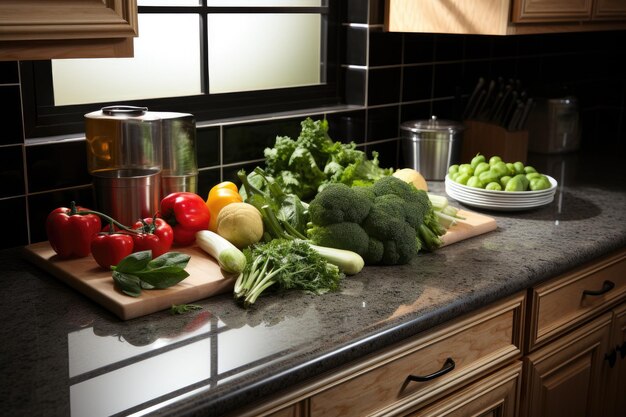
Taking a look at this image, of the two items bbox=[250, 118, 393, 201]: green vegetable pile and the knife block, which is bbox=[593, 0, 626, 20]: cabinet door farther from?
bbox=[250, 118, 393, 201]: green vegetable pile

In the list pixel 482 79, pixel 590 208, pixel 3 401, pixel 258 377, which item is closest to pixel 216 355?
pixel 258 377

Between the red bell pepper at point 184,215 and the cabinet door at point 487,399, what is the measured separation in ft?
2.05

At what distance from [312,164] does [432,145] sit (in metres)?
0.56

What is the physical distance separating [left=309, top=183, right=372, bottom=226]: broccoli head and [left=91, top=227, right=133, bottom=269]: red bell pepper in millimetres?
402

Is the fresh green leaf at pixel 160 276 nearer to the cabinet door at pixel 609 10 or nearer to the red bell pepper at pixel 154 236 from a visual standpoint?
the red bell pepper at pixel 154 236

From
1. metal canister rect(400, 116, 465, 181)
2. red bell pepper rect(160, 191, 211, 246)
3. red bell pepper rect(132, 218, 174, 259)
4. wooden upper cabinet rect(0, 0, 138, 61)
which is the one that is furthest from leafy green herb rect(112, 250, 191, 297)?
metal canister rect(400, 116, 465, 181)

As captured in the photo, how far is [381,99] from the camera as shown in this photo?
2.47m

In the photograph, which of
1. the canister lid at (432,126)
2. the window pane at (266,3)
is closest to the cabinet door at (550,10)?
the canister lid at (432,126)

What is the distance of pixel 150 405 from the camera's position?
1.08 metres

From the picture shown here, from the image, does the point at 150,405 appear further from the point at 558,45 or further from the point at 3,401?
the point at 558,45

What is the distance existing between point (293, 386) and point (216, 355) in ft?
0.44

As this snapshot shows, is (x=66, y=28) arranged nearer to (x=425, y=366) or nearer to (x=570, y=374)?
(x=425, y=366)

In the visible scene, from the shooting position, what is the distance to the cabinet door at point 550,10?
214cm

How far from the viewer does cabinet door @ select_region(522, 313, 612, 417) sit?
5.85ft
